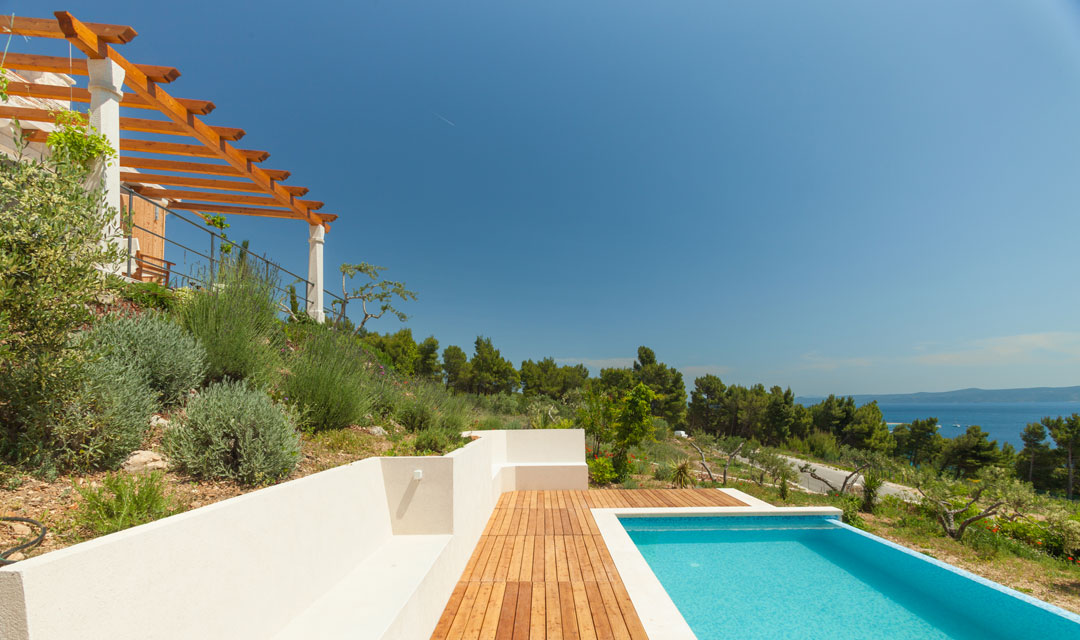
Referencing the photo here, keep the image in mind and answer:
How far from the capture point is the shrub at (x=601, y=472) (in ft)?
27.3

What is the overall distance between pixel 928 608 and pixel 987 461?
2932 cm

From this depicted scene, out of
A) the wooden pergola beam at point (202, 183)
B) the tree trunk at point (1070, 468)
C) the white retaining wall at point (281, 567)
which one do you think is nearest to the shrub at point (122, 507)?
the white retaining wall at point (281, 567)

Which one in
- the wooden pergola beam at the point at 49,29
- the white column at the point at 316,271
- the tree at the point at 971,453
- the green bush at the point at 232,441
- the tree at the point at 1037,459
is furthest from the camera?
the tree at the point at 971,453

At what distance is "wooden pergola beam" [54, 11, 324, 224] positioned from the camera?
17.1 feet

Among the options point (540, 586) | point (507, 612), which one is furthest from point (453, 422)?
point (507, 612)

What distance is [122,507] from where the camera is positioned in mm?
1998

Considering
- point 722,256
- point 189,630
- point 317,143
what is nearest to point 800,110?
point 722,256

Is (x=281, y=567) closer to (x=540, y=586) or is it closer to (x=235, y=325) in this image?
(x=540, y=586)

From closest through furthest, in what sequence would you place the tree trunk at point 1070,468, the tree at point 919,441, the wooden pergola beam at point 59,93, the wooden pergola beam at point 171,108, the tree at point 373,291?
1. the wooden pergola beam at point 171,108
2. the wooden pergola beam at point 59,93
3. the tree at point 373,291
4. the tree trunk at point 1070,468
5. the tree at point 919,441

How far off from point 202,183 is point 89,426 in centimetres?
859

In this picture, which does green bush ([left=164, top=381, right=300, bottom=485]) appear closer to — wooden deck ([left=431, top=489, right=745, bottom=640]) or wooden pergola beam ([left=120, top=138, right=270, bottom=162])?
wooden deck ([left=431, top=489, right=745, bottom=640])

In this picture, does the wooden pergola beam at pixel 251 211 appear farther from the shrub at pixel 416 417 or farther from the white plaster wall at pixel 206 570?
the white plaster wall at pixel 206 570

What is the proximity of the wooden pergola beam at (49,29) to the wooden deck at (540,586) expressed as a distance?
7456 millimetres

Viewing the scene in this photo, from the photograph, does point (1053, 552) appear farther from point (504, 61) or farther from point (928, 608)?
point (504, 61)
